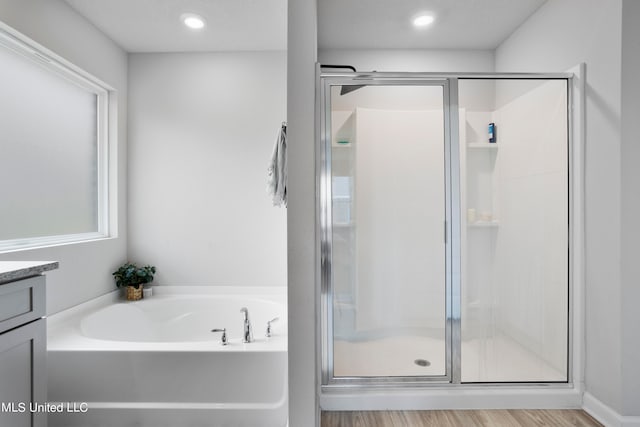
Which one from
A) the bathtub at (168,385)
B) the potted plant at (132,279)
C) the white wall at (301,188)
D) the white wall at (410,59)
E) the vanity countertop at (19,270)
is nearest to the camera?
the vanity countertop at (19,270)

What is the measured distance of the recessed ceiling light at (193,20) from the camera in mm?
2428

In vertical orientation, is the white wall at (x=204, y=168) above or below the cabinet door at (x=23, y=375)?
above

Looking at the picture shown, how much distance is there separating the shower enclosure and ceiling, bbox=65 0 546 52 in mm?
789

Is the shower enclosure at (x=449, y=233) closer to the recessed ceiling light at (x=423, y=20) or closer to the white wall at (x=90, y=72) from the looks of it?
the recessed ceiling light at (x=423, y=20)

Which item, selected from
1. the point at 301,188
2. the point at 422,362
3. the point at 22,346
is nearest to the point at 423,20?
the point at 301,188

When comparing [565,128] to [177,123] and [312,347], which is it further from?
[177,123]

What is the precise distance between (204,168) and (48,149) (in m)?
1.03

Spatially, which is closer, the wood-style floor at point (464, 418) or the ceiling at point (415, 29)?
the wood-style floor at point (464, 418)

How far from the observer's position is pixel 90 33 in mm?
2527

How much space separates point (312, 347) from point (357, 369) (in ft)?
1.77

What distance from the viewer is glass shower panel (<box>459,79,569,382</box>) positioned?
2.05m

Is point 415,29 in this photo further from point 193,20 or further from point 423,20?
point 193,20

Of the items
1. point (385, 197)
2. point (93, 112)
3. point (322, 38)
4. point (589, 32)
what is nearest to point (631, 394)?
point (385, 197)

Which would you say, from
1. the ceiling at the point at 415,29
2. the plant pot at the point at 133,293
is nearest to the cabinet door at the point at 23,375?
the plant pot at the point at 133,293
